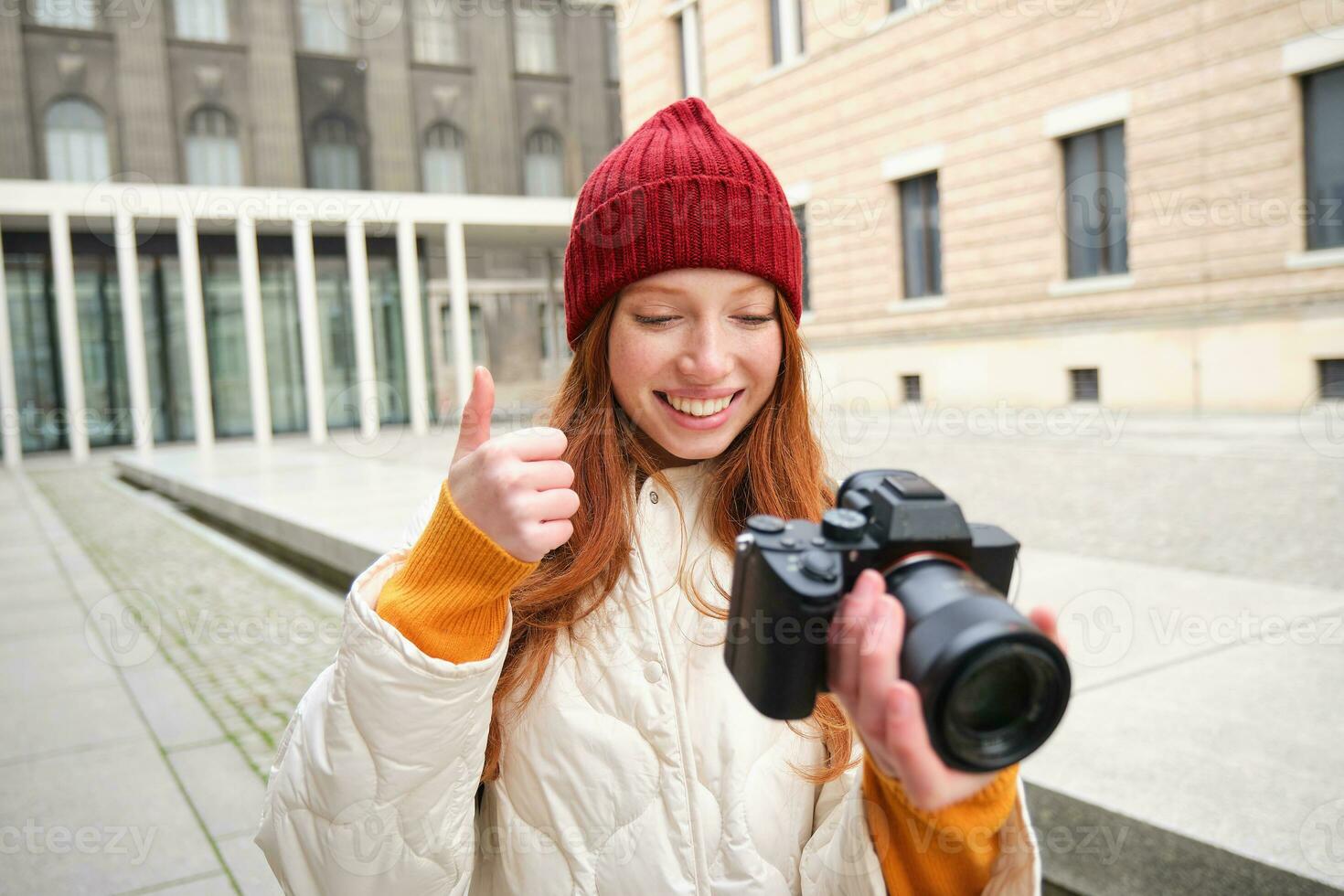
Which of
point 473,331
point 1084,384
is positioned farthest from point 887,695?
point 473,331

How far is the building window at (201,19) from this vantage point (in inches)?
880

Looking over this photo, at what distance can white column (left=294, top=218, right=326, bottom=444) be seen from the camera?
21.2 m

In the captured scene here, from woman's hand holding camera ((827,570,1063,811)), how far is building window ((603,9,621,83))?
26.6m

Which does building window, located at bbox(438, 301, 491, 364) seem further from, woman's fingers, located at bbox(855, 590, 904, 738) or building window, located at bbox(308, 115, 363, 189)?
woman's fingers, located at bbox(855, 590, 904, 738)

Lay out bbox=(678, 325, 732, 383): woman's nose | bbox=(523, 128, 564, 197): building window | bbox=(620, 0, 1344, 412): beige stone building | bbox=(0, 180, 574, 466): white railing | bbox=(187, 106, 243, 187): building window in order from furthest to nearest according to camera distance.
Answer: bbox=(523, 128, 564, 197): building window, bbox=(187, 106, 243, 187): building window, bbox=(0, 180, 574, 466): white railing, bbox=(620, 0, 1344, 412): beige stone building, bbox=(678, 325, 732, 383): woman's nose

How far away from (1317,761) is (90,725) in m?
4.08

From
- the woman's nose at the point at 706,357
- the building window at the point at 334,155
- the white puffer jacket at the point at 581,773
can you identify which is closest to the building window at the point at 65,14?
the building window at the point at 334,155

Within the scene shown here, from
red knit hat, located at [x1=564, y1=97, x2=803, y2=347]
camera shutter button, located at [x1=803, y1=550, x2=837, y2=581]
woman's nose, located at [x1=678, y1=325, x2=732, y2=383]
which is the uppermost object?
red knit hat, located at [x1=564, y1=97, x2=803, y2=347]

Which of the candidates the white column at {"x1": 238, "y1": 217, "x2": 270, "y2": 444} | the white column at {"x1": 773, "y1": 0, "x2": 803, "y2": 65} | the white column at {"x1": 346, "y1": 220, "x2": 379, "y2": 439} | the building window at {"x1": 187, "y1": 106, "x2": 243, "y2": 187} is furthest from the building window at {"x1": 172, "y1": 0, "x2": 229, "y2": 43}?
the white column at {"x1": 773, "y1": 0, "x2": 803, "y2": 65}

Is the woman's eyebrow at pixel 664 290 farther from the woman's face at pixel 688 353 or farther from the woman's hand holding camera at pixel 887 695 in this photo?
the woman's hand holding camera at pixel 887 695

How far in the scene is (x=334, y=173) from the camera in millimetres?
24016

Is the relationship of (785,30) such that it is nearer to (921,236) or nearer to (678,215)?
(921,236)

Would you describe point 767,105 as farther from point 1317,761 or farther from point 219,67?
point 1317,761

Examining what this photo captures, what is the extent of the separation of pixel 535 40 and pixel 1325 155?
19350 millimetres
